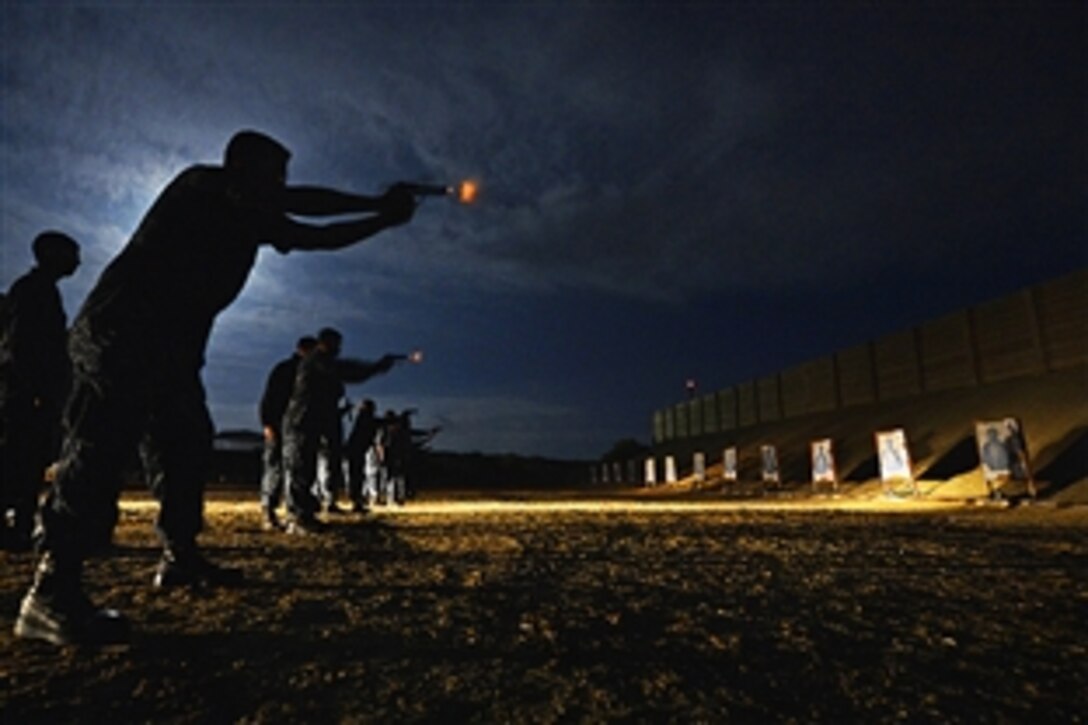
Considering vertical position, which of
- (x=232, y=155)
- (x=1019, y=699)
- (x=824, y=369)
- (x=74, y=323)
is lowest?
(x=1019, y=699)

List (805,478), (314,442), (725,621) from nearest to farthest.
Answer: (725,621)
(314,442)
(805,478)

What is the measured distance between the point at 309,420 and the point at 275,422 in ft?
3.49

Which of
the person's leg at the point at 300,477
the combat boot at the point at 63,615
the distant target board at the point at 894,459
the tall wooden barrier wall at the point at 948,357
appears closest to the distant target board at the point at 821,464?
the distant target board at the point at 894,459

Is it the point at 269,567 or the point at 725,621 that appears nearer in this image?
the point at 725,621

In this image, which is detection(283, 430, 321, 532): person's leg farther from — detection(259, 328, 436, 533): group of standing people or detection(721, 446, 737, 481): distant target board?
detection(721, 446, 737, 481): distant target board

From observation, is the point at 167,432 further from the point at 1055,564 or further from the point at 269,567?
the point at 1055,564

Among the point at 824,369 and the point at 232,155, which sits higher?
the point at 824,369

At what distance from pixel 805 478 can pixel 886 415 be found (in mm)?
4050

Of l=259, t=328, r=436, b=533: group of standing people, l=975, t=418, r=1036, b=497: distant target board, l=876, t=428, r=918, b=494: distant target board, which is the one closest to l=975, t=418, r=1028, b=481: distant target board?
l=975, t=418, r=1036, b=497: distant target board

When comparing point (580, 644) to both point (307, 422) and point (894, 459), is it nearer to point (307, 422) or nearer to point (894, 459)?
point (307, 422)

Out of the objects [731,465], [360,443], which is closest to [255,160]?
[360,443]

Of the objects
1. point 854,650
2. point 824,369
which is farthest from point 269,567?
point 824,369

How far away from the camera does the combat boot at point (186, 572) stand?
2947 mm

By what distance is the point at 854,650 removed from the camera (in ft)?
6.28
